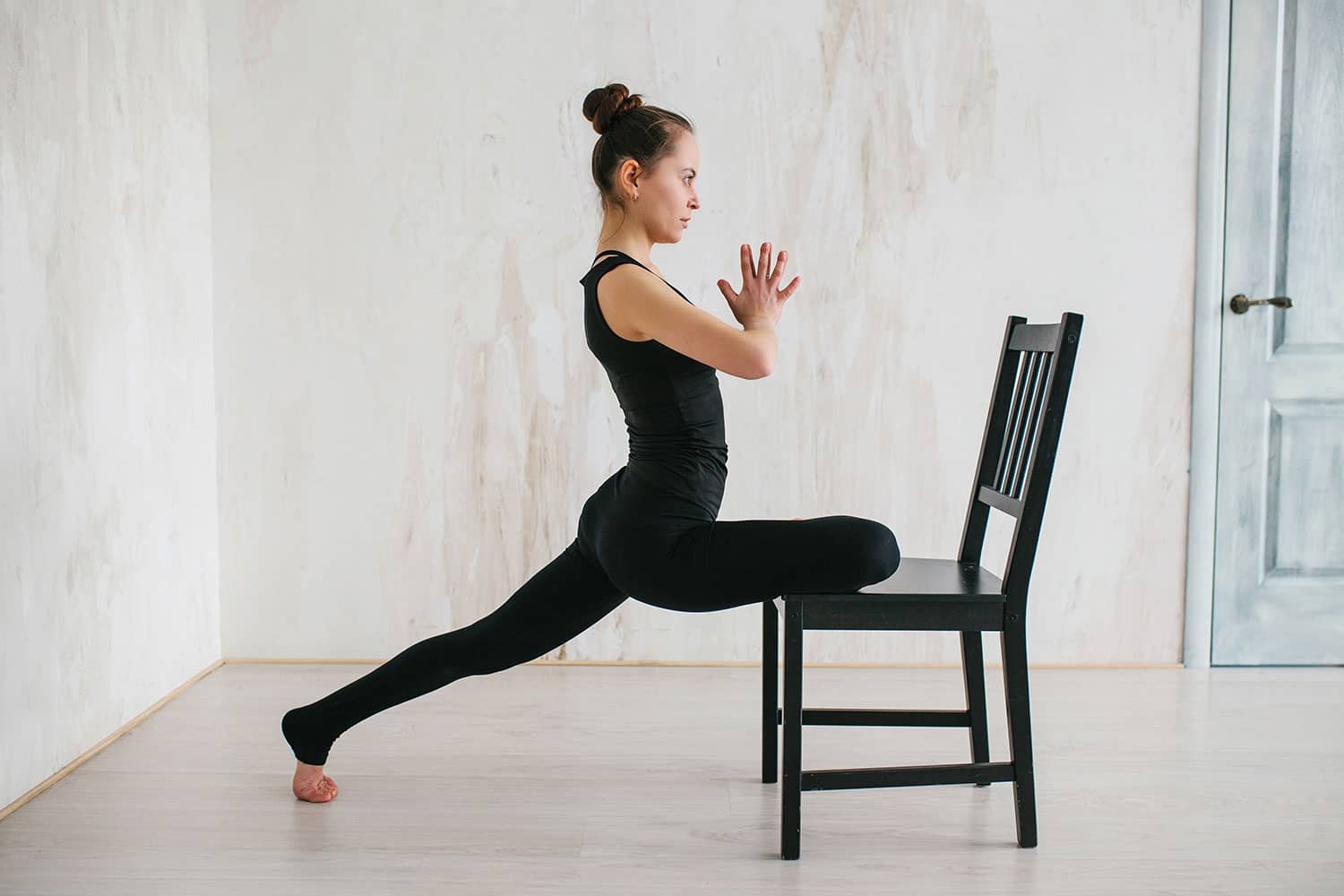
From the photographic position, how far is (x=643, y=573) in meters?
1.79

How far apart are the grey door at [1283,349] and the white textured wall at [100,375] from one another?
256 centimetres

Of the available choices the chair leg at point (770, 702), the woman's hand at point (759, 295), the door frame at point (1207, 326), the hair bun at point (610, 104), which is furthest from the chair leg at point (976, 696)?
the door frame at point (1207, 326)

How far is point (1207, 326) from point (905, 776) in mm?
1709

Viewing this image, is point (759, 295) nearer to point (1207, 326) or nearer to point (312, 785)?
point (312, 785)

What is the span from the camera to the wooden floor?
68.6 inches

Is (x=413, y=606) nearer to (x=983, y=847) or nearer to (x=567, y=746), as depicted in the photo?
(x=567, y=746)

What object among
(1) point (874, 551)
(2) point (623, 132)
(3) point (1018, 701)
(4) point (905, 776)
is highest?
(2) point (623, 132)

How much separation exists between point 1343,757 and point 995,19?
73.0 inches

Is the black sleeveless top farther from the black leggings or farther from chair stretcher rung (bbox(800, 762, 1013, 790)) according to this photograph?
chair stretcher rung (bbox(800, 762, 1013, 790))

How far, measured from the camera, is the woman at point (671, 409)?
1.72 meters

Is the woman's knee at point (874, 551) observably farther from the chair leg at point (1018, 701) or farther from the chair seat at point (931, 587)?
the chair leg at point (1018, 701)

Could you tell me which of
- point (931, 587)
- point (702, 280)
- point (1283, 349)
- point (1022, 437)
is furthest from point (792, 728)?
point (1283, 349)

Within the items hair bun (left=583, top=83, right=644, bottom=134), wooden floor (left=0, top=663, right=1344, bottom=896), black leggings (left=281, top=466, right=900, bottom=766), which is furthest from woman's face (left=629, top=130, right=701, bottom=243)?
wooden floor (left=0, top=663, right=1344, bottom=896)

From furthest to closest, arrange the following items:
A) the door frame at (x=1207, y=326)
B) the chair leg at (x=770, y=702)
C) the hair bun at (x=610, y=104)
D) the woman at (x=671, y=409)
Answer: the door frame at (x=1207, y=326), the chair leg at (x=770, y=702), the hair bun at (x=610, y=104), the woman at (x=671, y=409)
